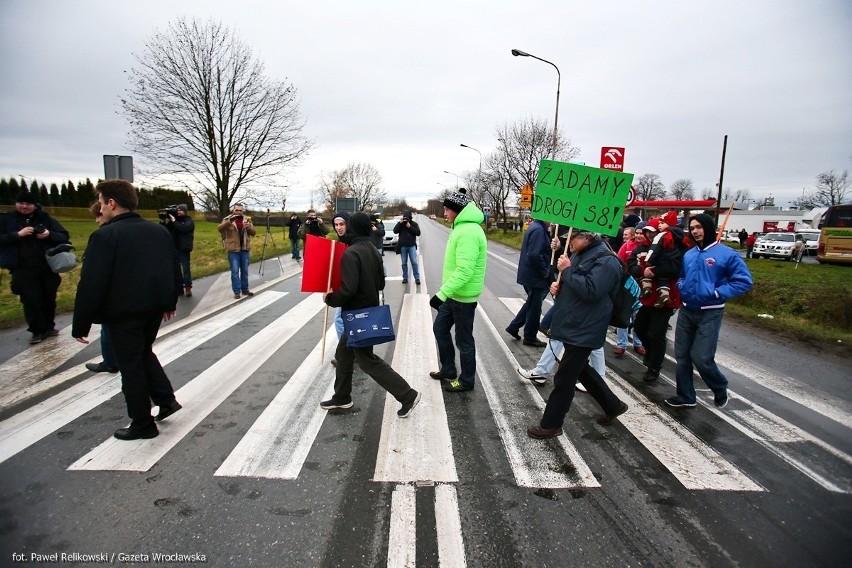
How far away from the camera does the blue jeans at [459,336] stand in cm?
450

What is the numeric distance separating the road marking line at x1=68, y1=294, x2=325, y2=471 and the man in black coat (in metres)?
0.15

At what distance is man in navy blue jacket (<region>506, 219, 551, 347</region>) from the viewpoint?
19.6 ft

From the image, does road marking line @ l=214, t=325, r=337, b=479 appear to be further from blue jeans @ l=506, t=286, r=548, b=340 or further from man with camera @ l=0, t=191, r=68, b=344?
man with camera @ l=0, t=191, r=68, b=344

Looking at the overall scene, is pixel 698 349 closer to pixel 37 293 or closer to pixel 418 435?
pixel 418 435

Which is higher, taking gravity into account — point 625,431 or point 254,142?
point 254,142

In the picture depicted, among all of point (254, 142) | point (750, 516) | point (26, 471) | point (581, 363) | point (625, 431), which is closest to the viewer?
point (750, 516)

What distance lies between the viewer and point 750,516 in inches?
107

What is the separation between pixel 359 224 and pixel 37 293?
17.2 ft

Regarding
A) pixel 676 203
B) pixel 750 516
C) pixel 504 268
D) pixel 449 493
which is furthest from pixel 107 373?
pixel 676 203

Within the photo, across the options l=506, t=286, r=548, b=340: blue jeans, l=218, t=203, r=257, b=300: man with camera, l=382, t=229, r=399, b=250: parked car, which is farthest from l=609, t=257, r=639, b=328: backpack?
l=382, t=229, r=399, b=250: parked car

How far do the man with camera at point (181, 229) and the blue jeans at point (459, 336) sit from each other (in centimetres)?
658

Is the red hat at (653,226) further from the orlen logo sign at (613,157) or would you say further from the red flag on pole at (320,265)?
the orlen logo sign at (613,157)

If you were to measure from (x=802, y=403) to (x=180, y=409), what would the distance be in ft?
20.8

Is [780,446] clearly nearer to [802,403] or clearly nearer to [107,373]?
[802,403]
